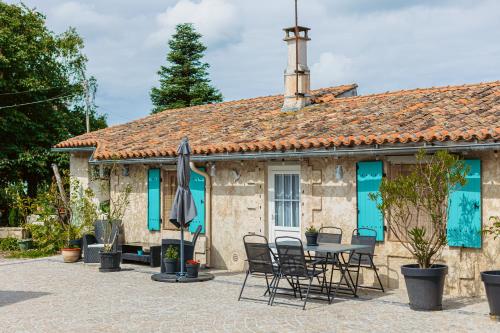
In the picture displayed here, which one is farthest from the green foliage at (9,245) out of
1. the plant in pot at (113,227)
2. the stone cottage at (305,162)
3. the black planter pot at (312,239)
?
the black planter pot at (312,239)

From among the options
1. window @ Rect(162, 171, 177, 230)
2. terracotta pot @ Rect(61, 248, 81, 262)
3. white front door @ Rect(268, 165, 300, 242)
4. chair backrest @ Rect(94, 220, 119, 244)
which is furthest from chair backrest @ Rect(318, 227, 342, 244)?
terracotta pot @ Rect(61, 248, 81, 262)

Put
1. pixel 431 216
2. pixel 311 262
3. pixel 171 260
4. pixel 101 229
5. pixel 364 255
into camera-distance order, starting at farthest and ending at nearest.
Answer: pixel 101 229 < pixel 171 260 < pixel 364 255 < pixel 311 262 < pixel 431 216

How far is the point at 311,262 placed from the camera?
980 cm

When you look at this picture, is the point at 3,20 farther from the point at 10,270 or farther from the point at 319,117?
the point at 319,117

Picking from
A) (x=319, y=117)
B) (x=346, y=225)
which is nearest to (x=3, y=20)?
(x=319, y=117)

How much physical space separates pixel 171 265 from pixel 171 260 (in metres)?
0.11

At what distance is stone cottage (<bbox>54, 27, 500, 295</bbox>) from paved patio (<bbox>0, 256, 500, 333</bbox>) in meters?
1.29

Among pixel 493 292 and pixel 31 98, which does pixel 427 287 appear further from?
pixel 31 98

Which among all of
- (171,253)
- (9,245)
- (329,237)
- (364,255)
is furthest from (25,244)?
(364,255)

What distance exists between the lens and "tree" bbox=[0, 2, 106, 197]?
24188mm

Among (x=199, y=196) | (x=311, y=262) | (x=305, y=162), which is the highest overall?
(x=305, y=162)

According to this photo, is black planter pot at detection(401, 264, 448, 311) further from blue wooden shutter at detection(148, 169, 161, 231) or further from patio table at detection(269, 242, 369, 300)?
blue wooden shutter at detection(148, 169, 161, 231)

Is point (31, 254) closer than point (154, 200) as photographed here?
No

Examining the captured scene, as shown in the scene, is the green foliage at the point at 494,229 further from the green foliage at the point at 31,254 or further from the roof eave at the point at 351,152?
the green foliage at the point at 31,254
